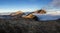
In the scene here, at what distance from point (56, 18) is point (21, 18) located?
1969 millimetres

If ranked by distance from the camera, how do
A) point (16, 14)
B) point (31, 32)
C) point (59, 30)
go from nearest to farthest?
point (31, 32) → point (59, 30) → point (16, 14)

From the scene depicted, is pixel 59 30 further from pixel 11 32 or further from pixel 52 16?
pixel 11 32

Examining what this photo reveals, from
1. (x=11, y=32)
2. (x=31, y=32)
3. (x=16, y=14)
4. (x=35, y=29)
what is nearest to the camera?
(x=11, y=32)

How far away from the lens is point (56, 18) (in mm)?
8031

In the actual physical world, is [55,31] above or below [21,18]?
below

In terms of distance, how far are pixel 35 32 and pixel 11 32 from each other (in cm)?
102

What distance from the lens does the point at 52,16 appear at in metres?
8.32

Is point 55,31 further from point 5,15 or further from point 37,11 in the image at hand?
point 5,15

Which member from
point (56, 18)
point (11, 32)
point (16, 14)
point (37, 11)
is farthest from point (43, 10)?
point (11, 32)

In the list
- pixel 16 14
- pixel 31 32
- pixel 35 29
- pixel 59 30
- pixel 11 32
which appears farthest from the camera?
pixel 16 14

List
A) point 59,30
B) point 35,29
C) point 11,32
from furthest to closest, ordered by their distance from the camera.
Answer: point 59,30 < point 35,29 < point 11,32

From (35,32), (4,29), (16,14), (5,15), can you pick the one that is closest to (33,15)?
(16,14)

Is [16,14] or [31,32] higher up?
[16,14]

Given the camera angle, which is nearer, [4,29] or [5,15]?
[4,29]
